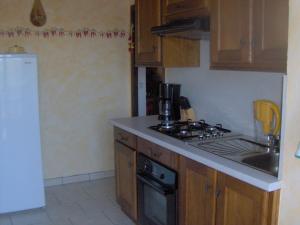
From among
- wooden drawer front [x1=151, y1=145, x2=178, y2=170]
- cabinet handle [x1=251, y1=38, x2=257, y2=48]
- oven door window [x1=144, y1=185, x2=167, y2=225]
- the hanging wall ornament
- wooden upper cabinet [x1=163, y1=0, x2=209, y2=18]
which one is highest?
the hanging wall ornament

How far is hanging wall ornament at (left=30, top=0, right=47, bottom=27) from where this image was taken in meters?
3.90

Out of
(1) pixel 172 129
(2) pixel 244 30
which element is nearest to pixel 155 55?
(1) pixel 172 129

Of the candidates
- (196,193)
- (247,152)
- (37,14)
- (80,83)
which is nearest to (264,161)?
(247,152)

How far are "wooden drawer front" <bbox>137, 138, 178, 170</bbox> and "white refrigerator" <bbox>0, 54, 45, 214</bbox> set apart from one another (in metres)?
1.17

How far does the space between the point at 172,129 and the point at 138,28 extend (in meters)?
1.08

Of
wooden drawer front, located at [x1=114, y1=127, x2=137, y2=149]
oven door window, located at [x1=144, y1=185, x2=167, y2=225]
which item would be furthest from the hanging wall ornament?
oven door window, located at [x1=144, y1=185, x2=167, y2=225]

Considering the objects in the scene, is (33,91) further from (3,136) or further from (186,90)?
(186,90)

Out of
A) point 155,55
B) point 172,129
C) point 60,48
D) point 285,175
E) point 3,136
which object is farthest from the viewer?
point 60,48

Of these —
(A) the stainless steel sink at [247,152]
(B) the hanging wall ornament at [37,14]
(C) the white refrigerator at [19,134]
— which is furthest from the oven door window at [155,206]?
(B) the hanging wall ornament at [37,14]

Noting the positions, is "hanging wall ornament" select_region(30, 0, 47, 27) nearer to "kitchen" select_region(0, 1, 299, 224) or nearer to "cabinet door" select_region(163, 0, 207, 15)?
"kitchen" select_region(0, 1, 299, 224)

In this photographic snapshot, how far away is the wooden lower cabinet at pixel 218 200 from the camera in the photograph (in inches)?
67.7

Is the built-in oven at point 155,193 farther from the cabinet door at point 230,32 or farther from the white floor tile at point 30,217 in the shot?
the white floor tile at point 30,217

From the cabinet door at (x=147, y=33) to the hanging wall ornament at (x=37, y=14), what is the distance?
123cm

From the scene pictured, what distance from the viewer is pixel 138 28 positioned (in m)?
3.34
